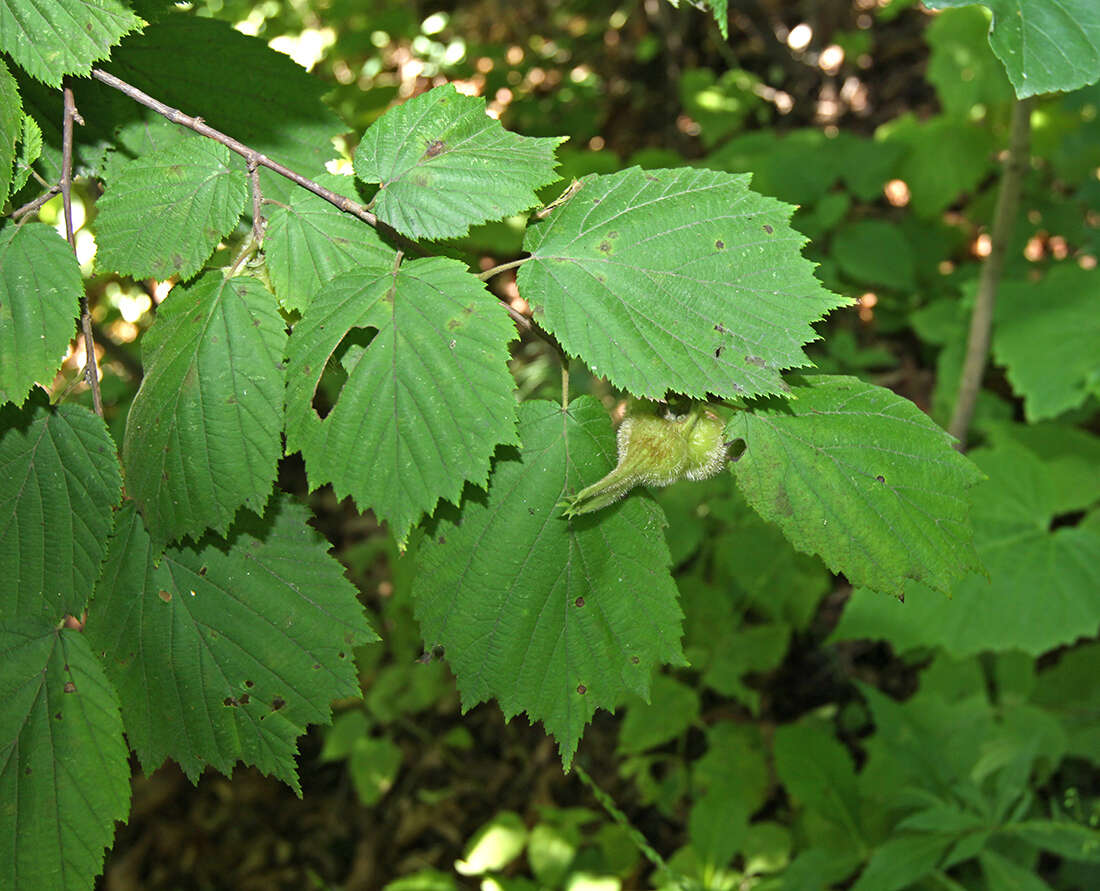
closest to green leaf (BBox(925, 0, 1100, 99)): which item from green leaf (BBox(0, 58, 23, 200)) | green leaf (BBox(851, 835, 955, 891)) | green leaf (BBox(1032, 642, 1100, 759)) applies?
green leaf (BBox(0, 58, 23, 200))

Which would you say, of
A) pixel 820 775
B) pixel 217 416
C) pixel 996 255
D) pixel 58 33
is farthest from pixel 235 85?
pixel 820 775

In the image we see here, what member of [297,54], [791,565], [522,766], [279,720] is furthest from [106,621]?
[297,54]

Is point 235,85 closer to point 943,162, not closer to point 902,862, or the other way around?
point 902,862

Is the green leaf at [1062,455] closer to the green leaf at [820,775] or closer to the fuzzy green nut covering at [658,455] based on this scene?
the green leaf at [820,775]

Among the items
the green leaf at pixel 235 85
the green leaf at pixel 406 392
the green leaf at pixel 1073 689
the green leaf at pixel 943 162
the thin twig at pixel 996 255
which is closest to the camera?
the green leaf at pixel 406 392

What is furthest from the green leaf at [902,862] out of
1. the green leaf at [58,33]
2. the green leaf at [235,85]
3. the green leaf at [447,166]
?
the green leaf at [58,33]

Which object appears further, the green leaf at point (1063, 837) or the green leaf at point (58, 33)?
the green leaf at point (1063, 837)

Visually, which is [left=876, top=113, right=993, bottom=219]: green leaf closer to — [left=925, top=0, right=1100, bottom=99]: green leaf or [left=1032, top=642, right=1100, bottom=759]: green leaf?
[left=1032, top=642, right=1100, bottom=759]: green leaf
